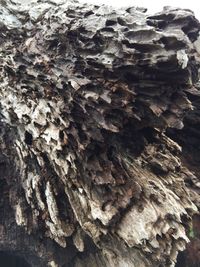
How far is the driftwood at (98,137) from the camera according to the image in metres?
9.97

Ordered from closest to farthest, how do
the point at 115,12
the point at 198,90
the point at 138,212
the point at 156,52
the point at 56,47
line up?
the point at 156,52 → the point at 138,212 → the point at 115,12 → the point at 56,47 → the point at 198,90

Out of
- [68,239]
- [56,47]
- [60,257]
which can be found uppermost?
[56,47]

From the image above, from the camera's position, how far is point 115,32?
1035 centimetres

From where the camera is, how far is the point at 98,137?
10391 millimetres

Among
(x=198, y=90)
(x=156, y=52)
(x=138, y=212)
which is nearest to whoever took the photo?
(x=156, y=52)

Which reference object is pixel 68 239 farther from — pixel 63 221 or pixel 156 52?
pixel 156 52

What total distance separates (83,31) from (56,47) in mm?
1312

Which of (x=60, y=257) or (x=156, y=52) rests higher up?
(x=156, y=52)

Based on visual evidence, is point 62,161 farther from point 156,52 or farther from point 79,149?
point 156,52

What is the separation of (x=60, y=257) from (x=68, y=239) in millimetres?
1175

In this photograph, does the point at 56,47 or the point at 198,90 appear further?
the point at 198,90

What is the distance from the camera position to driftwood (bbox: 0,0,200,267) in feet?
32.7

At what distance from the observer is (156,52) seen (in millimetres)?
9484

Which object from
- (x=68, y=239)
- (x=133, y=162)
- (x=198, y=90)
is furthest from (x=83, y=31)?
(x=68, y=239)
